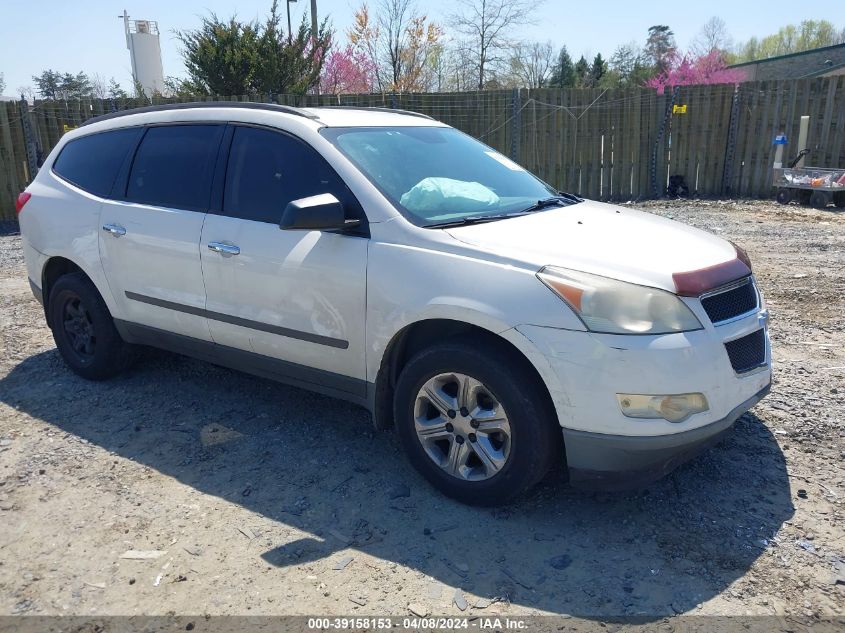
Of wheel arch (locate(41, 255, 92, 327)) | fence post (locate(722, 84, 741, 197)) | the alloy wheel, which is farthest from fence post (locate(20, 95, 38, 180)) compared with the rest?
fence post (locate(722, 84, 741, 197))

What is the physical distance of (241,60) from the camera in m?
15.7

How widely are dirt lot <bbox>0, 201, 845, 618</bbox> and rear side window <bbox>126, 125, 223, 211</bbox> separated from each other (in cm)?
140

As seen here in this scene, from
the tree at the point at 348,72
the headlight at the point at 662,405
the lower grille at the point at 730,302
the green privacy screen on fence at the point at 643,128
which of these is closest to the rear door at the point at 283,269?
the headlight at the point at 662,405

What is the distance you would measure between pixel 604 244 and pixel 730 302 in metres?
0.63

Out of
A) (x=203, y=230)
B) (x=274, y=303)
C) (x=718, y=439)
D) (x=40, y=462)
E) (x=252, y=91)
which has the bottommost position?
(x=40, y=462)

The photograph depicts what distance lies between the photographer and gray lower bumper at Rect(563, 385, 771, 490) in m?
2.93

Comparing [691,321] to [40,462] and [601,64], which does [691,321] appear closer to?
[40,462]

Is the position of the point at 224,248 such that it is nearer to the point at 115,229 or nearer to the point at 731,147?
the point at 115,229

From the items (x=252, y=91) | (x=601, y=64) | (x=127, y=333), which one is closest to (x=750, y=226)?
(x=127, y=333)

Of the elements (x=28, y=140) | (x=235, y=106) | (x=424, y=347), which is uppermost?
(x=235, y=106)

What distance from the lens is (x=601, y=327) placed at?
288cm

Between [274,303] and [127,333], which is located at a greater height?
[274,303]

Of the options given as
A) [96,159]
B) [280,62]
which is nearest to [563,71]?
[280,62]

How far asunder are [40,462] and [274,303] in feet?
5.34
